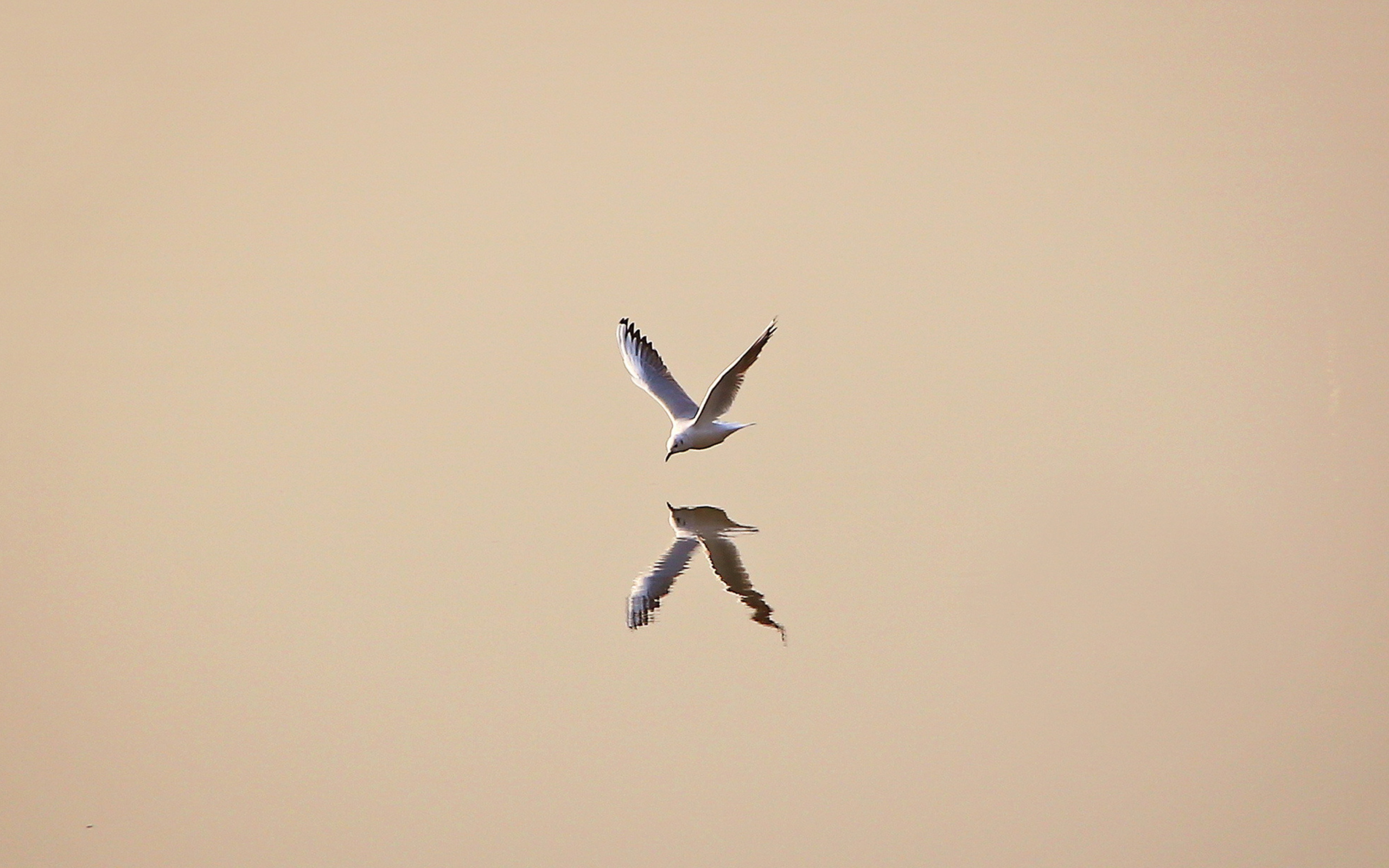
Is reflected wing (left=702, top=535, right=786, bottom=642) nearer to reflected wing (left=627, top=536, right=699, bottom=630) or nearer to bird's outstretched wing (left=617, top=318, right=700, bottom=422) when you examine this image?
reflected wing (left=627, top=536, right=699, bottom=630)

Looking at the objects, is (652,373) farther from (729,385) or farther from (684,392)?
(729,385)

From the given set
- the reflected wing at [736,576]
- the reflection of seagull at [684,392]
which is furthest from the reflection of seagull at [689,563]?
the reflection of seagull at [684,392]

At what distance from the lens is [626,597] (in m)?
4.16

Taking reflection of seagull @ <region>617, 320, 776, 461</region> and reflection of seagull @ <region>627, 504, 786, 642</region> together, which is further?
reflection of seagull @ <region>617, 320, 776, 461</region>

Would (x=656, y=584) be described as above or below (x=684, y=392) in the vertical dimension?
below

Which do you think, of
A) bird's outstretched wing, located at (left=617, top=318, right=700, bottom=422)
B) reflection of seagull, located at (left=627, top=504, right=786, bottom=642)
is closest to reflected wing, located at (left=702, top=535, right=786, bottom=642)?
reflection of seagull, located at (left=627, top=504, right=786, bottom=642)

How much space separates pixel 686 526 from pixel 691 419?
71cm

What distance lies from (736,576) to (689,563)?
9.7 inches

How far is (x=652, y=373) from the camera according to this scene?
19.5 feet

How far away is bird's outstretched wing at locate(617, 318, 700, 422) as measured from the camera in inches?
229

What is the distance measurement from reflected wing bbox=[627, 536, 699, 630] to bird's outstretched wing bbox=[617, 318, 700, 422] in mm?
1133

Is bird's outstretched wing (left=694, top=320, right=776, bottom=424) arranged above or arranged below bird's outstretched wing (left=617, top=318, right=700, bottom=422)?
below

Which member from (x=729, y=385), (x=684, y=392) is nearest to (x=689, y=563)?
(x=729, y=385)

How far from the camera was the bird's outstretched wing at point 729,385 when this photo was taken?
4691mm
